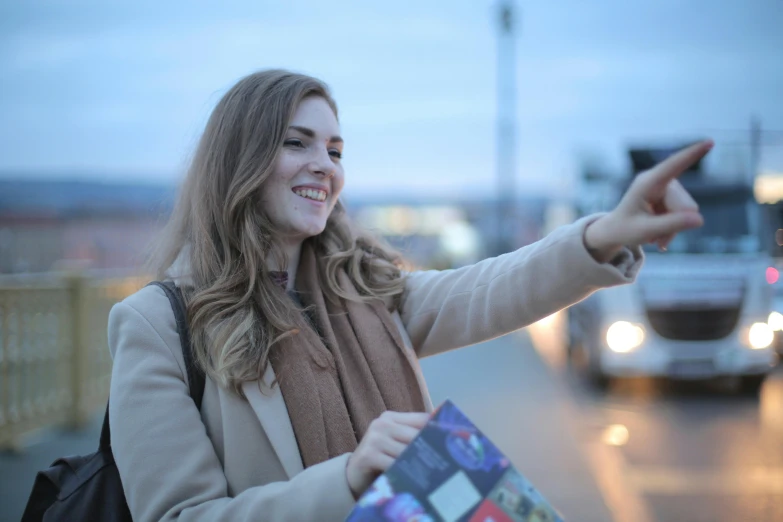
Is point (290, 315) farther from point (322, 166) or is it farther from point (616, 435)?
point (616, 435)

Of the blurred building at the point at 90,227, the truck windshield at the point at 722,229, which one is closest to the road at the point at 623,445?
the truck windshield at the point at 722,229

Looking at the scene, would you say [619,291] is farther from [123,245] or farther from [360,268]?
[123,245]

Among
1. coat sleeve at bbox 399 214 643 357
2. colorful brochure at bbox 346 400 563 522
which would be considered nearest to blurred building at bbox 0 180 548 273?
coat sleeve at bbox 399 214 643 357

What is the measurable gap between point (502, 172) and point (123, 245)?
1585 cm

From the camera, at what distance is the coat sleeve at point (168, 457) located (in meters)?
1.39

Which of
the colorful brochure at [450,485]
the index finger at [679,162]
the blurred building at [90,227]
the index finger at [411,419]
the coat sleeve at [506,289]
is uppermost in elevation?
the index finger at [679,162]

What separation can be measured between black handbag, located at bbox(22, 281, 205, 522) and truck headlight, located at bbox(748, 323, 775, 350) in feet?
25.4

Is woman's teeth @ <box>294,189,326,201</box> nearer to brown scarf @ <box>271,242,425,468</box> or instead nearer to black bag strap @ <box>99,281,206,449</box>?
brown scarf @ <box>271,242,425,468</box>

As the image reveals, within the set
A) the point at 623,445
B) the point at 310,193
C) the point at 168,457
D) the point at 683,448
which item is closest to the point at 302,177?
the point at 310,193

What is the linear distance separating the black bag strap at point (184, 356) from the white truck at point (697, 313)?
697 cm

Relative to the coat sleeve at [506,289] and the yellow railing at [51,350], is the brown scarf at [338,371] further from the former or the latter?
the yellow railing at [51,350]

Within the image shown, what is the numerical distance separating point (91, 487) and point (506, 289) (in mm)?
1136

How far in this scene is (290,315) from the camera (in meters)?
1.84

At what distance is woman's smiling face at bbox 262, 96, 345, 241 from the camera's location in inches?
75.2
